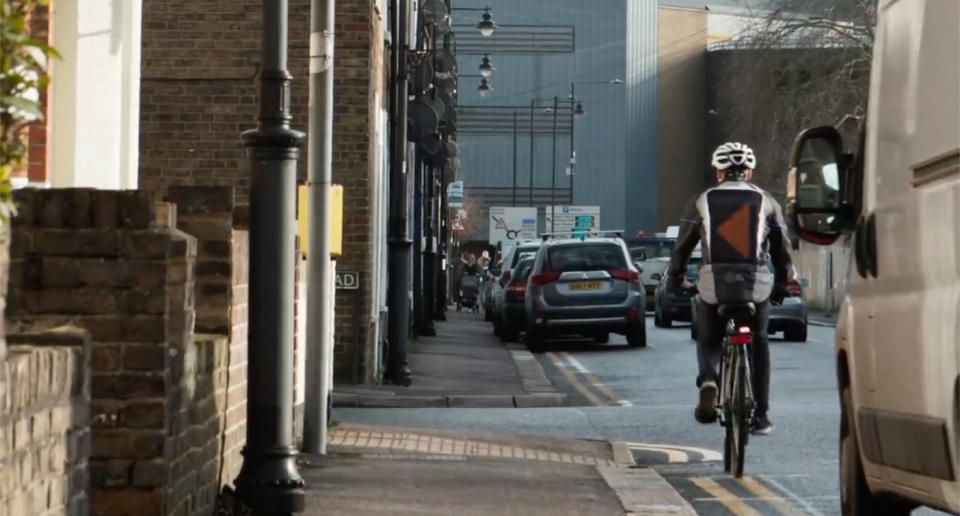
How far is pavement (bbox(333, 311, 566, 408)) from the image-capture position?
19.3 m

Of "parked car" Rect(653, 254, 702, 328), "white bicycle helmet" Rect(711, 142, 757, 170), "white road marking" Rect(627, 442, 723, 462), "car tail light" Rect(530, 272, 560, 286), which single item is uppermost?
"white bicycle helmet" Rect(711, 142, 757, 170)

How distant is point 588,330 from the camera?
31.1 m

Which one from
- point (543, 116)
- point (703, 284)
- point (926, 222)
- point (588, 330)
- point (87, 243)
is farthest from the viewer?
point (543, 116)

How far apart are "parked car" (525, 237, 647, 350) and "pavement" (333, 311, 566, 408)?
761mm

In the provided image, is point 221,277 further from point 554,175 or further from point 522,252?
point 554,175

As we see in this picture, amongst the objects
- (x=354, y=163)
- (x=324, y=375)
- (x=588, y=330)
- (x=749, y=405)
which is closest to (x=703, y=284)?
(x=749, y=405)

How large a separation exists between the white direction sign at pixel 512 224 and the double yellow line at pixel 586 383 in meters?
45.8

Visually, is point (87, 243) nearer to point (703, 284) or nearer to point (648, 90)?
point (703, 284)

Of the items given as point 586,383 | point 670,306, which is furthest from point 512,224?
point 586,383

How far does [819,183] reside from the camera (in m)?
8.25

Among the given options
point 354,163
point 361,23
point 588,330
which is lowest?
point 588,330

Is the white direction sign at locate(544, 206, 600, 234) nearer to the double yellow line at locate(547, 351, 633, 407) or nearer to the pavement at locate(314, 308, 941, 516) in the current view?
the double yellow line at locate(547, 351, 633, 407)

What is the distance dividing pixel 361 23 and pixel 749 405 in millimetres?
9614

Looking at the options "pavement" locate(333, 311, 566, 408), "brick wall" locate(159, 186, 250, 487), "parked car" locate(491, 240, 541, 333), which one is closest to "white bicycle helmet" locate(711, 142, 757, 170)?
"brick wall" locate(159, 186, 250, 487)
